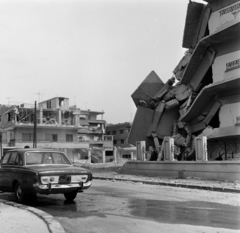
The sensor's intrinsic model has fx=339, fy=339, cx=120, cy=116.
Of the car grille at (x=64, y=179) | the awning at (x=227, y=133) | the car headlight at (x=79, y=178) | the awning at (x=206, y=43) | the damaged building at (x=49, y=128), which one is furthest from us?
the damaged building at (x=49, y=128)

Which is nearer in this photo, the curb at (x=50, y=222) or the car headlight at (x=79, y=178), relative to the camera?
the curb at (x=50, y=222)

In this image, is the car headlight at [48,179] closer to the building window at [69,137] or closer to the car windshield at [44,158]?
the car windshield at [44,158]

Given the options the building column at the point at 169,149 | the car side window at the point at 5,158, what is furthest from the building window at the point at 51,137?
the car side window at the point at 5,158

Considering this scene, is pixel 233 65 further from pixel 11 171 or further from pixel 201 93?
pixel 11 171

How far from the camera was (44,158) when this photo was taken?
10.2 metres

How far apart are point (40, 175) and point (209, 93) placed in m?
13.7

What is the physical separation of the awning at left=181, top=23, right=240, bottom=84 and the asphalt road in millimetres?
9590

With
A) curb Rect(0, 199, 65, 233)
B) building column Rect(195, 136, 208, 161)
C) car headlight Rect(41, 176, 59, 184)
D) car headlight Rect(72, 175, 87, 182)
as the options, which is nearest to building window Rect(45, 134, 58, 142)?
building column Rect(195, 136, 208, 161)

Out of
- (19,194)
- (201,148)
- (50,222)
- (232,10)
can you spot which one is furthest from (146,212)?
(232,10)

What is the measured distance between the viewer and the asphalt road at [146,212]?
6473mm

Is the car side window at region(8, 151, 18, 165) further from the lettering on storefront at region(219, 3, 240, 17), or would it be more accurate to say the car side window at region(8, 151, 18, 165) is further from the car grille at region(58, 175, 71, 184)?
the lettering on storefront at region(219, 3, 240, 17)

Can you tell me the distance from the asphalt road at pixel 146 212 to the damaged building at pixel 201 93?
8567 millimetres

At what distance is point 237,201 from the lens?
10.1 metres

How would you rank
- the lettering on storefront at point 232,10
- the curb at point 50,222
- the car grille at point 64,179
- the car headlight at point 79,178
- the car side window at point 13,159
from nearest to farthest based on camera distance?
the curb at point 50,222
the car grille at point 64,179
the car headlight at point 79,178
the car side window at point 13,159
the lettering on storefront at point 232,10
